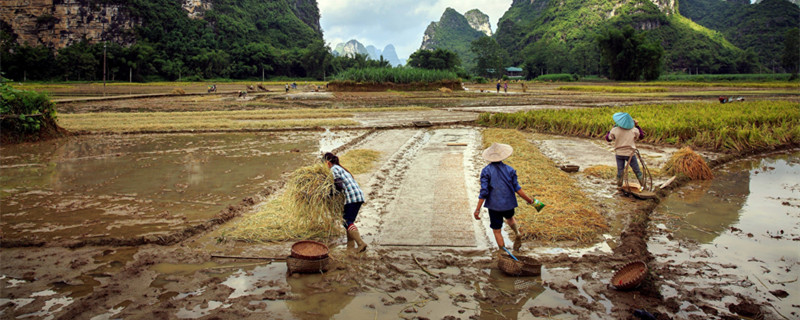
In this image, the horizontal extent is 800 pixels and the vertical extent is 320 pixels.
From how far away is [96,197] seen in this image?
7.98 metres

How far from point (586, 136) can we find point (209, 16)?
117 meters

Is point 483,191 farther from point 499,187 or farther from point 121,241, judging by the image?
point 121,241

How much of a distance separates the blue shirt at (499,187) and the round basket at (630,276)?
→ 4.12ft

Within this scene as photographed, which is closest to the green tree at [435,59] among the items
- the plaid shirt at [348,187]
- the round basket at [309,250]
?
the plaid shirt at [348,187]

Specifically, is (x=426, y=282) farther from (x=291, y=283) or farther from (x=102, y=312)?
(x=102, y=312)

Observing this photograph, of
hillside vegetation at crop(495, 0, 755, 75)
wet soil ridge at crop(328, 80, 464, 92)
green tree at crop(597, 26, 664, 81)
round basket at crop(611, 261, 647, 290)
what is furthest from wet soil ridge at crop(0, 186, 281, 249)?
hillside vegetation at crop(495, 0, 755, 75)

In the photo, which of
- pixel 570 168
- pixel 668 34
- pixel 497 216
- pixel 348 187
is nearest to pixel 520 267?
pixel 497 216

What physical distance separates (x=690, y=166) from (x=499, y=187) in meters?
6.30

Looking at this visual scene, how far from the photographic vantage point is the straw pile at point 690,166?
9500 millimetres

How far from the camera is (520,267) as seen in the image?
4.63 meters

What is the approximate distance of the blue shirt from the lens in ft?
17.2

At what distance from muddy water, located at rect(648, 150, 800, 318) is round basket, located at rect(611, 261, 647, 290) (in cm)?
30

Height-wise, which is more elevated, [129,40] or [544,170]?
[129,40]

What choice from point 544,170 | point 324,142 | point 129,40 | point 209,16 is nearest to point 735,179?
point 544,170
